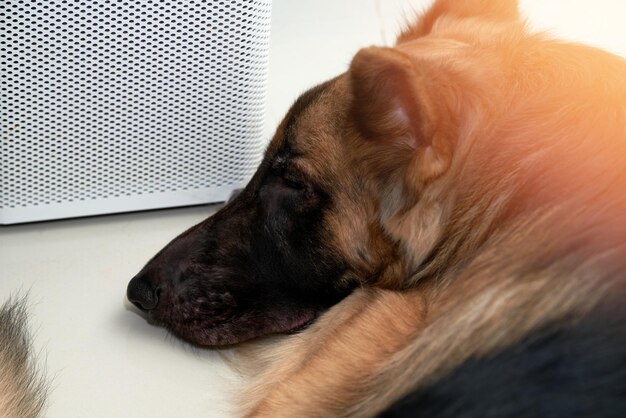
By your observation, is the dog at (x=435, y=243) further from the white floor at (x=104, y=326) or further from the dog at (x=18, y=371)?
the dog at (x=18, y=371)

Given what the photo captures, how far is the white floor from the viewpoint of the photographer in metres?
1.89

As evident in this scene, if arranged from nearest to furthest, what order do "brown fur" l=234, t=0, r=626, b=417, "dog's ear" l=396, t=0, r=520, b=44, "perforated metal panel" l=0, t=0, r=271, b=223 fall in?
"brown fur" l=234, t=0, r=626, b=417 < "dog's ear" l=396, t=0, r=520, b=44 < "perforated metal panel" l=0, t=0, r=271, b=223

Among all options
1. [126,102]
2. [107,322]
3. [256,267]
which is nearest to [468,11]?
[256,267]

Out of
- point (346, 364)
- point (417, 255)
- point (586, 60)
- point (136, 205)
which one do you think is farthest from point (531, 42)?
point (136, 205)

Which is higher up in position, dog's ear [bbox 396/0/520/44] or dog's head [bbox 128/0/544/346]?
dog's ear [bbox 396/0/520/44]

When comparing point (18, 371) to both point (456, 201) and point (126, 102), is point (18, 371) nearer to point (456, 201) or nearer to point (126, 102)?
point (126, 102)

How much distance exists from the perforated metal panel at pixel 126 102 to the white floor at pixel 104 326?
5 cm

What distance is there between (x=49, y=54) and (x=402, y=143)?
81 centimetres

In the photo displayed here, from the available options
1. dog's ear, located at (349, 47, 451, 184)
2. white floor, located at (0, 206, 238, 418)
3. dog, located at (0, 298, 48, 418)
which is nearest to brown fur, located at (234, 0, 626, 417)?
dog's ear, located at (349, 47, 451, 184)

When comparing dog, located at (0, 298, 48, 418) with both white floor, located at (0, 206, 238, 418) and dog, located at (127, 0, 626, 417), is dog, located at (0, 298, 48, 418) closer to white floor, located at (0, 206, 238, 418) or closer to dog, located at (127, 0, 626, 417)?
white floor, located at (0, 206, 238, 418)

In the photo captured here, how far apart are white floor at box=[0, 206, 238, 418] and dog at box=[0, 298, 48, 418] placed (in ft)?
0.15

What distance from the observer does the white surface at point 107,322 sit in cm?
189

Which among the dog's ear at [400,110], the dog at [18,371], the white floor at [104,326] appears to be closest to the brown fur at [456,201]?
the dog's ear at [400,110]

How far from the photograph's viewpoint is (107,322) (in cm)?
206
